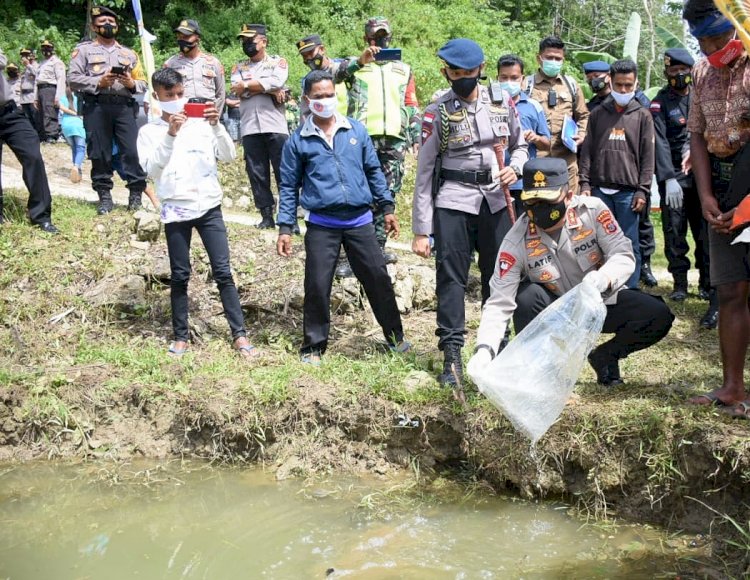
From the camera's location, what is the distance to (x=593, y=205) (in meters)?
4.34

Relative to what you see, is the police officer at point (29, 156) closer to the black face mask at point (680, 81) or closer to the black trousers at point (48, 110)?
the black face mask at point (680, 81)

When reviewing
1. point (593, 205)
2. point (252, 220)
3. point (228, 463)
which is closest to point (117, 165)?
point (252, 220)

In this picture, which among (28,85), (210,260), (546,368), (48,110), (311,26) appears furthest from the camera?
(311,26)

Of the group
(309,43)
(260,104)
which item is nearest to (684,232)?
(309,43)

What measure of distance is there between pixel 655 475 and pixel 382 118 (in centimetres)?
407

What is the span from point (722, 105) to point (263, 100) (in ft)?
15.9

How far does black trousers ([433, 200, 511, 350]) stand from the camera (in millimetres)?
5094

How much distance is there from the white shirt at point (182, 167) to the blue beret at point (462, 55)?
194cm

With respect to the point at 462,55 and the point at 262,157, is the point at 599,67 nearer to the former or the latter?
the point at 462,55

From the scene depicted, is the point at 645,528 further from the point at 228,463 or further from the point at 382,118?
the point at 382,118

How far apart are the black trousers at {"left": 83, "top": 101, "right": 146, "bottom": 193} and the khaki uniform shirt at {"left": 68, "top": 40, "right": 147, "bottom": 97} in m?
0.14

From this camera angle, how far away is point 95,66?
788 centimetres

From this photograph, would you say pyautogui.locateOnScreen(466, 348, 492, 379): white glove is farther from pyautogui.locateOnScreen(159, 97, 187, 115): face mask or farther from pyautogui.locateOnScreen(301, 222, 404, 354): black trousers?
pyautogui.locateOnScreen(159, 97, 187, 115): face mask

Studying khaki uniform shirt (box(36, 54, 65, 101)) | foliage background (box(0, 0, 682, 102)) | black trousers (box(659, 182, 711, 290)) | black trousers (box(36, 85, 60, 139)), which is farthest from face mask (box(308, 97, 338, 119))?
foliage background (box(0, 0, 682, 102))
